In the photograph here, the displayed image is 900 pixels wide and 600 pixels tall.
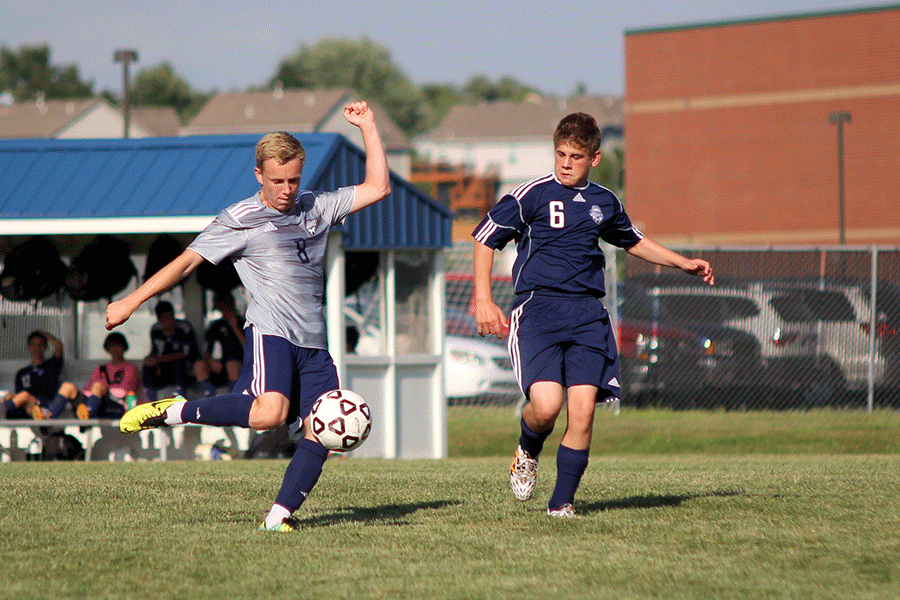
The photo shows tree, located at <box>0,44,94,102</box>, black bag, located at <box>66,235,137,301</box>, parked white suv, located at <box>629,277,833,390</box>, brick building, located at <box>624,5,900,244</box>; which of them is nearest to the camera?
black bag, located at <box>66,235,137,301</box>

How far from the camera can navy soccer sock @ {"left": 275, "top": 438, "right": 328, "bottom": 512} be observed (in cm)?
550

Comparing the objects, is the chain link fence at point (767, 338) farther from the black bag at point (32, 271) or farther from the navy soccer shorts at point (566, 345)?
the navy soccer shorts at point (566, 345)

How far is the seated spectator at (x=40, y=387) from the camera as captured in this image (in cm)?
1265

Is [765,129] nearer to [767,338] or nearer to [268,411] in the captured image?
[767,338]

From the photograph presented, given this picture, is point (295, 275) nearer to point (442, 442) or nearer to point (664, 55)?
point (442, 442)

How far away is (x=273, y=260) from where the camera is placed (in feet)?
18.4

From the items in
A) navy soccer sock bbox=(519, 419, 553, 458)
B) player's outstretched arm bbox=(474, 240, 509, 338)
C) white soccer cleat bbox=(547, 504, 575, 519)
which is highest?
player's outstretched arm bbox=(474, 240, 509, 338)

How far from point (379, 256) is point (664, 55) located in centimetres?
2949

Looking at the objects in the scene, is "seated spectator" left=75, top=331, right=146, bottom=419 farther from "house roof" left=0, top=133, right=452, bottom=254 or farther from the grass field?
the grass field

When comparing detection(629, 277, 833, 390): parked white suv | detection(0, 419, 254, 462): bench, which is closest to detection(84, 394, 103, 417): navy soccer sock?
detection(0, 419, 254, 462): bench

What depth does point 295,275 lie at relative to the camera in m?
5.62

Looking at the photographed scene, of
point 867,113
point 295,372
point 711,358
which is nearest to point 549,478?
point 295,372

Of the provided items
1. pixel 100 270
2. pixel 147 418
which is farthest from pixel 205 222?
pixel 147 418

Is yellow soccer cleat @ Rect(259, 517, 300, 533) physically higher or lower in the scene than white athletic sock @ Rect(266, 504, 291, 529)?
lower
